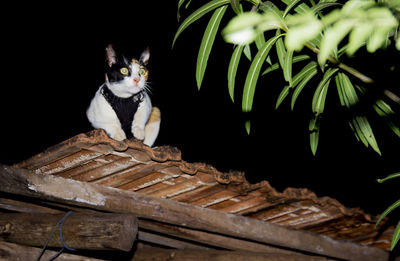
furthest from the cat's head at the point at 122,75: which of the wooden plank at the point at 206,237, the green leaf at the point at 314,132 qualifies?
the green leaf at the point at 314,132

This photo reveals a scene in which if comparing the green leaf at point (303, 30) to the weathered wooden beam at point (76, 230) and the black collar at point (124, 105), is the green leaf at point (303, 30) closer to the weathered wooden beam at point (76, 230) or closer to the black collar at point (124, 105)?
the weathered wooden beam at point (76, 230)

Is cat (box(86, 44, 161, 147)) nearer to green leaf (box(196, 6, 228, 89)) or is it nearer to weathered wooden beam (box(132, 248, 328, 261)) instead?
weathered wooden beam (box(132, 248, 328, 261))

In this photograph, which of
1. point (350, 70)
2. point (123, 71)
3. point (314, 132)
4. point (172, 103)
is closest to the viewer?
point (350, 70)

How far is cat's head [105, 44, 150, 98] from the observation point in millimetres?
2893

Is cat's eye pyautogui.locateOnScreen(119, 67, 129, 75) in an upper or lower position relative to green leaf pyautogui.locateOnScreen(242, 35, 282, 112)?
upper

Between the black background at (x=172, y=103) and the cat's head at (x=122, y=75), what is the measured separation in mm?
1669

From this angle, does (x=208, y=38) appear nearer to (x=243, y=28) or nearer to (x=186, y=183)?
(x=186, y=183)

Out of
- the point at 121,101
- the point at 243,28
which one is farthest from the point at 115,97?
the point at 243,28

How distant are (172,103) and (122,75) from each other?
3.00 meters

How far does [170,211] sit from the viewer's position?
245 centimetres

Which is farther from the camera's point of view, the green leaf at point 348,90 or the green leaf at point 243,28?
the green leaf at point 348,90

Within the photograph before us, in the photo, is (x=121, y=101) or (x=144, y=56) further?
(x=144, y=56)

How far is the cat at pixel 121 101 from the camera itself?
282 cm

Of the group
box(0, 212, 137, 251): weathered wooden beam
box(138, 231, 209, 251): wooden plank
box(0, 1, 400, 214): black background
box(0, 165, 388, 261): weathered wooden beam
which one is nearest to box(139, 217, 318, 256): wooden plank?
box(138, 231, 209, 251): wooden plank
